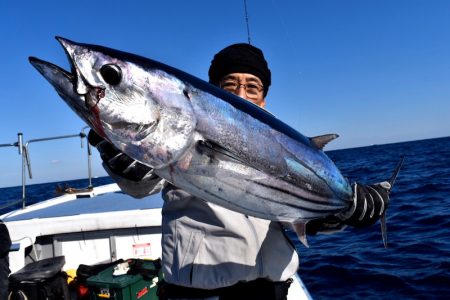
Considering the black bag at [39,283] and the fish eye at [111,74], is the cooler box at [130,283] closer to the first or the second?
the black bag at [39,283]

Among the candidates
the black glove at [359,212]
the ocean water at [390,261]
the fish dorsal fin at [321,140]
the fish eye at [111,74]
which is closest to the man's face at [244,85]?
the fish dorsal fin at [321,140]

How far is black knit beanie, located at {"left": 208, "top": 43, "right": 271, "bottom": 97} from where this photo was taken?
Result: 9.56 ft

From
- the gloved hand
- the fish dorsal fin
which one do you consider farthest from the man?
the fish dorsal fin

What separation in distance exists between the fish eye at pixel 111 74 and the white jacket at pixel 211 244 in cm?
79

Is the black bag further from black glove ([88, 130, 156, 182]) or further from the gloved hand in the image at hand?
the gloved hand

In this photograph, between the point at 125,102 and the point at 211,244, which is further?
the point at 211,244

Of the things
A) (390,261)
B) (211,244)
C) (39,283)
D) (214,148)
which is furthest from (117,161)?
(390,261)

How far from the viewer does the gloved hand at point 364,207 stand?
2463mm

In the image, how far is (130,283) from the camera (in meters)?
4.80

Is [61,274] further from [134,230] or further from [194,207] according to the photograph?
[194,207]

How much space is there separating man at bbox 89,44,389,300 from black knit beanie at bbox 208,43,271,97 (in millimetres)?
1089

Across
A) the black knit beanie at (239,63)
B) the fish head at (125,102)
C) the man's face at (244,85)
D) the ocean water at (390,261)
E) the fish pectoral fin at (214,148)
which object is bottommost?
the ocean water at (390,261)

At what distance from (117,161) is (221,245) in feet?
2.95

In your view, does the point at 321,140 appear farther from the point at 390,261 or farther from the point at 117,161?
the point at 390,261
